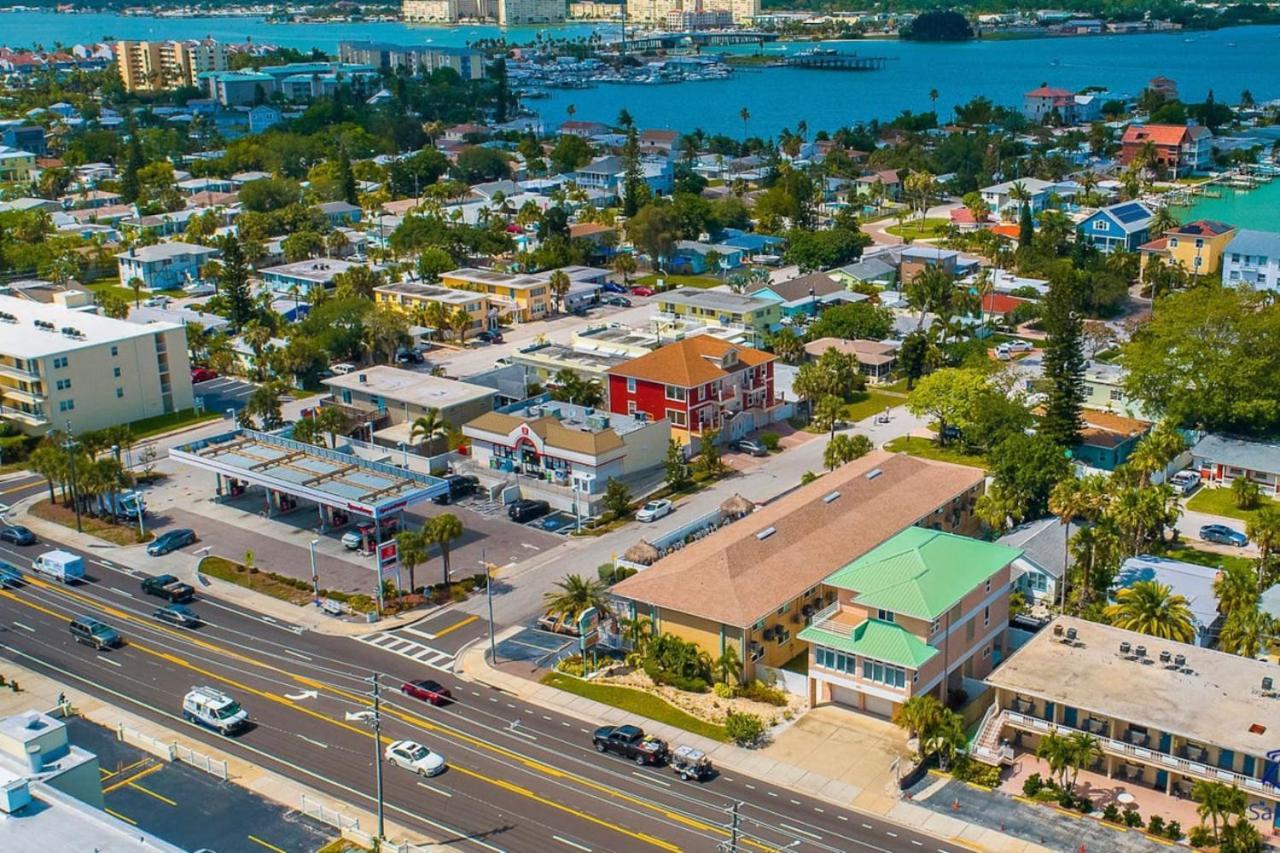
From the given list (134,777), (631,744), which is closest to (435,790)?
(631,744)

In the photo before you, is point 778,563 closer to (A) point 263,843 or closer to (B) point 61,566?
(A) point 263,843

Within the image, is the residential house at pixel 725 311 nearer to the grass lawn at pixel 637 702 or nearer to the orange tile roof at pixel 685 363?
the orange tile roof at pixel 685 363

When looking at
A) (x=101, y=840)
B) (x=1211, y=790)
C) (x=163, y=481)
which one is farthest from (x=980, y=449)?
(x=101, y=840)

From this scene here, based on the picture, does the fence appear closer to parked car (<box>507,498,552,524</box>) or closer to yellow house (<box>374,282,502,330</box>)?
parked car (<box>507,498,552,524</box>)

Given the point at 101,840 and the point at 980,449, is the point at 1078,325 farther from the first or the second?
the point at 101,840

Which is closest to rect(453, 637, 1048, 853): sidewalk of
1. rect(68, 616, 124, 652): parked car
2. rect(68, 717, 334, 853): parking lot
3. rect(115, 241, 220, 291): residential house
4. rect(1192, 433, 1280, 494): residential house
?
rect(68, 717, 334, 853): parking lot
